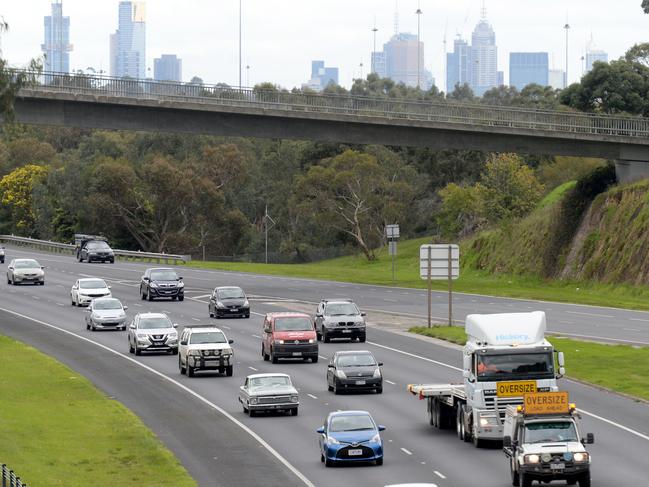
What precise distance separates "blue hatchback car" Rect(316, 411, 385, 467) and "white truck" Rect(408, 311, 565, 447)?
10.3ft

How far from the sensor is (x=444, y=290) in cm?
9069

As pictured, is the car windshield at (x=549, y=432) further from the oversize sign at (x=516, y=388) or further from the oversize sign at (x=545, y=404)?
the oversize sign at (x=516, y=388)

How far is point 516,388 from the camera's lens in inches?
1373

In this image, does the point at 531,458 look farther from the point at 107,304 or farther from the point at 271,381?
the point at 107,304

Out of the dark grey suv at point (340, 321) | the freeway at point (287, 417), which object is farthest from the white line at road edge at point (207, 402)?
the dark grey suv at point (340, 321)

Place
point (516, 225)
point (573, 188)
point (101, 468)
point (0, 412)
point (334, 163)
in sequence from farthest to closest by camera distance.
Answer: point (334, 163) → point (516, 225) → point (573, 188) → point (0, 412) → point (101, 468)

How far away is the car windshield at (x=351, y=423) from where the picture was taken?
33.3 meters

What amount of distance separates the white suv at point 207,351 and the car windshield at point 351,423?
17248 millimetres

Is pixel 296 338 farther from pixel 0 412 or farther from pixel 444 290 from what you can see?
pixel 444 290

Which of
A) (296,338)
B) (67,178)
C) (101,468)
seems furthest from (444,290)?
(67,178)

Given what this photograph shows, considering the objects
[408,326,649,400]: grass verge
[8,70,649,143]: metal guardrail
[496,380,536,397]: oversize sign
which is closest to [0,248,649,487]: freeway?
[408,326,649,400]: grass verge

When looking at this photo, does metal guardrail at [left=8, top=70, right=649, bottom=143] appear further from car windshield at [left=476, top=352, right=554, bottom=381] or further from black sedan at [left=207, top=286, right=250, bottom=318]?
car windshield at [left=476, top=352, right=554, bottom=381]

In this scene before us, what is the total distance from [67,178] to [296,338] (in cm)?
9924

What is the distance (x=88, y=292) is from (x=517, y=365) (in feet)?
151
